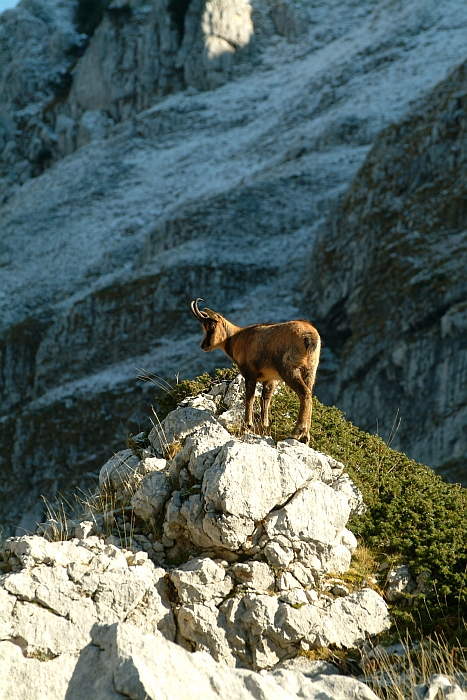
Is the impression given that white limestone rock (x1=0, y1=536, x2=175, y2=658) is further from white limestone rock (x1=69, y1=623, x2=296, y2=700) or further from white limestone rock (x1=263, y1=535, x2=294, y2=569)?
white limestone rock (x1=69, y1=623, x2=296, y2=700)

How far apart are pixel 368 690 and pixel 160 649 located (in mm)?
1963

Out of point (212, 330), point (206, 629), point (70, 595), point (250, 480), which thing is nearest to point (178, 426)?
point (212, 330)

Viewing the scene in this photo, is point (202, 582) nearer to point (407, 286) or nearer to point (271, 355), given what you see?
point (271, 355)

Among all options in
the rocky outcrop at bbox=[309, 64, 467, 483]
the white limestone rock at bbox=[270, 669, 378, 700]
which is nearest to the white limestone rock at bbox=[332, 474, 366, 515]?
the white limestone rock at bbox=[270, 669, 378, 700]

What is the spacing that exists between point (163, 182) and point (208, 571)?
85.6m

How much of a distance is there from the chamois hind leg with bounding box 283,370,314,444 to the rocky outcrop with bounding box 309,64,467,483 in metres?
33.2

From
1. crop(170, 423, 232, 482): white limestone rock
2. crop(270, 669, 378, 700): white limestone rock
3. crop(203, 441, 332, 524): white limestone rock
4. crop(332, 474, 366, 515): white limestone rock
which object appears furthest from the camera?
crop(332, 474, 366, 515): white limestone rock

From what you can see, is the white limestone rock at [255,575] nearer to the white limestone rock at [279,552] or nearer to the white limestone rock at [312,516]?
the white limestone rock at [279,552]

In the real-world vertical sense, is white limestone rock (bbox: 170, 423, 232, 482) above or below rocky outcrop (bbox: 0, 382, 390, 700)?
above

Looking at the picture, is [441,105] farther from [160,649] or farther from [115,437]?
[160,649]

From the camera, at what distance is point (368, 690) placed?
782cm

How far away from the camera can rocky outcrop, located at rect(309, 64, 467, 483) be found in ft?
172

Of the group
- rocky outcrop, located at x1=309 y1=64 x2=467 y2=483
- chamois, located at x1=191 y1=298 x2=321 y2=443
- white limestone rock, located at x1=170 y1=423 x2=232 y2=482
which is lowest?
rocky outcrop, located at x1=309 y1=64 x2=467 y2=483

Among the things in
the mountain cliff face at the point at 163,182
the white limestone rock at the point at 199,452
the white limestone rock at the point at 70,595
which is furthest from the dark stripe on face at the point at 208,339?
the mountain cliff face at the point at 163,182
